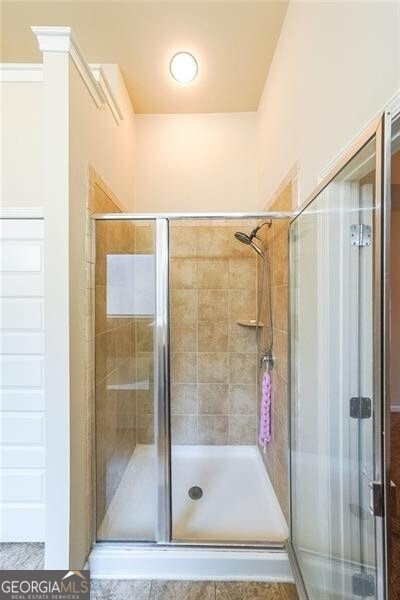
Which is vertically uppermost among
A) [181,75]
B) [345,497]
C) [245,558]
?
[181,75]

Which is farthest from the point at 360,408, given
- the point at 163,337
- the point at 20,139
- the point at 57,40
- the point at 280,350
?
the point at 20,139

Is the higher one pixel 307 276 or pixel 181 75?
pixel 181 75

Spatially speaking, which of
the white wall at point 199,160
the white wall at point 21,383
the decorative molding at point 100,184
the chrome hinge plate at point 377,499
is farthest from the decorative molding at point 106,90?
the chrome hinge plate at point 377,499

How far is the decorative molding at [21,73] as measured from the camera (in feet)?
5.01

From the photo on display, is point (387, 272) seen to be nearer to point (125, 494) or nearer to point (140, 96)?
point (125, 494)

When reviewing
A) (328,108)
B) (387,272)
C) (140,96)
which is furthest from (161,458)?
(140,96)

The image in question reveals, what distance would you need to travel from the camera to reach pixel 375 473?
0.72m

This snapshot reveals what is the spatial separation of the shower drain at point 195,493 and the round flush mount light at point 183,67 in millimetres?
3109

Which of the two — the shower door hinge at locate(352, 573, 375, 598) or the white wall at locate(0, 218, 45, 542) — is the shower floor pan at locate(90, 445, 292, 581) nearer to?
the white wall at locate(0, 218, 45, 542)

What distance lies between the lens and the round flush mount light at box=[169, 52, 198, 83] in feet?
6.77

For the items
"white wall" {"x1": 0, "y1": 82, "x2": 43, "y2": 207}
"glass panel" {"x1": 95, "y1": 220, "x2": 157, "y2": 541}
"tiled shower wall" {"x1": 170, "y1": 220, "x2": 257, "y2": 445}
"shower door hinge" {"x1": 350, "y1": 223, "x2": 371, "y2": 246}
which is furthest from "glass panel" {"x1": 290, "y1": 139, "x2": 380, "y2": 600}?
"white wall" {"x1": 0, "y1": 82, "x2": 43, "y2": 207}

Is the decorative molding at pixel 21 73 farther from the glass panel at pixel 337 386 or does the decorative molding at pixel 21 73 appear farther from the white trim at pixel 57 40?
the glass panel at pixel 337 386

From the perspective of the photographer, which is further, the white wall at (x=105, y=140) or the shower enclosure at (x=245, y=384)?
the white wall at (x=105, y=140)

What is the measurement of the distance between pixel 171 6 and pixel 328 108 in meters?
1.30
